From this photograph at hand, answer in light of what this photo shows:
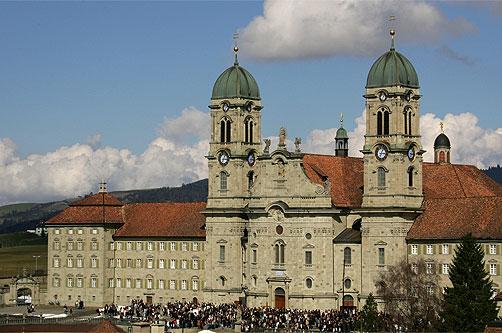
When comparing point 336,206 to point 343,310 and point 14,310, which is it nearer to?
point 343,310

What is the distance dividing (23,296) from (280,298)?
32063 millimetres

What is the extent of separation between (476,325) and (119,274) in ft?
177

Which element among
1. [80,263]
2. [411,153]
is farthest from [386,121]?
[80,263]

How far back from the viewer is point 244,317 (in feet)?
382

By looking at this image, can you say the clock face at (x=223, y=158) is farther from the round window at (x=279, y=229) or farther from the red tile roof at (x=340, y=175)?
the round window at (x=279, y=229)

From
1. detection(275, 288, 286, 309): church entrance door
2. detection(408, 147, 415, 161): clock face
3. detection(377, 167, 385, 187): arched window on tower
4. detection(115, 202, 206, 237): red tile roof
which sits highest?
detection(408, 147, 415, 161): clock face

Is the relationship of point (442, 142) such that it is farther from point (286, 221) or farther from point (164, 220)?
point (164, 220)

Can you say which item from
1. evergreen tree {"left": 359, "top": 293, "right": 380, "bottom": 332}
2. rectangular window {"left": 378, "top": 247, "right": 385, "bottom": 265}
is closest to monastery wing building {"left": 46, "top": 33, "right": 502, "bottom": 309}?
rectangular window {"left": 378, "top": 247, "right": 385, "bottom": 265}

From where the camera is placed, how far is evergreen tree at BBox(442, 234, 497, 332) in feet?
315

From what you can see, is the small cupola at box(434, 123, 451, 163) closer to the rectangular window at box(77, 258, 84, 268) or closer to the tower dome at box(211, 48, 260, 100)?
the tower dome at box(211, 48, 260, 100)

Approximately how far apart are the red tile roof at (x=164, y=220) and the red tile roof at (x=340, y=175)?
1522 cm

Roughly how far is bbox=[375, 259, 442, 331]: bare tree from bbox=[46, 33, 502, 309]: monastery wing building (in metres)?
2.89

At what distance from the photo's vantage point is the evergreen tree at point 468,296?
96.1 m

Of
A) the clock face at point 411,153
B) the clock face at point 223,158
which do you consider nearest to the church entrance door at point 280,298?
the clock face at point 223,158
